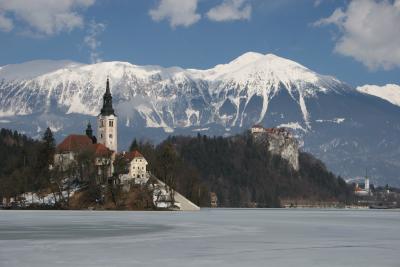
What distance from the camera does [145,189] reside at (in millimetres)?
172125

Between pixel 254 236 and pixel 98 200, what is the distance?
353ft

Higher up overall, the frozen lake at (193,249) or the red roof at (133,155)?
the red roof at (133,155)

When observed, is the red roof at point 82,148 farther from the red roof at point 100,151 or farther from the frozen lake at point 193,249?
the frozen lake at point 193,249

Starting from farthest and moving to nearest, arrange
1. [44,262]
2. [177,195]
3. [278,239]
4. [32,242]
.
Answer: [177,195]
[278,239]
[32,242]
[44,262]

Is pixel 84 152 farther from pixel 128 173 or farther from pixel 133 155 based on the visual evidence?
pixel 133 155

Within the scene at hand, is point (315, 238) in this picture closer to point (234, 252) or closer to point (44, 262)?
point (234, 252)

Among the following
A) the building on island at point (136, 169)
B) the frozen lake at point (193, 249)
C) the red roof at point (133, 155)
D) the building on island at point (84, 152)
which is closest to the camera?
the frozen lake at point (193, 249)

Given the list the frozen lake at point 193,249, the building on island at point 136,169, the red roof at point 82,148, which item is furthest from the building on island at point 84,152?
the frozen lake at point 193,249

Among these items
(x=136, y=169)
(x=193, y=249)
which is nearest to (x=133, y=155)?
(x=136, y=169)

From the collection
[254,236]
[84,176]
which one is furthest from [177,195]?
[254,236]

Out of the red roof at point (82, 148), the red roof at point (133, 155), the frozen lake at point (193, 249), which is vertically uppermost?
the red roof at point (82, 148)

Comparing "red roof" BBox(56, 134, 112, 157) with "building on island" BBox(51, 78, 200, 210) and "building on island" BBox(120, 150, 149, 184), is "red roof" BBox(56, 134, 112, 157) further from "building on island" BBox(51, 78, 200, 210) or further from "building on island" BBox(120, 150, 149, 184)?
"building on island" BBox(120, 150, 149, 184)

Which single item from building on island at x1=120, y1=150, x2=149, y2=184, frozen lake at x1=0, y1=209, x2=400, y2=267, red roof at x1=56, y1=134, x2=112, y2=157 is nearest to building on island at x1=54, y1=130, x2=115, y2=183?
red roof at x1=56, y1=134, x2=112, y2=157

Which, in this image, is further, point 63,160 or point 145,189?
point 63,160
